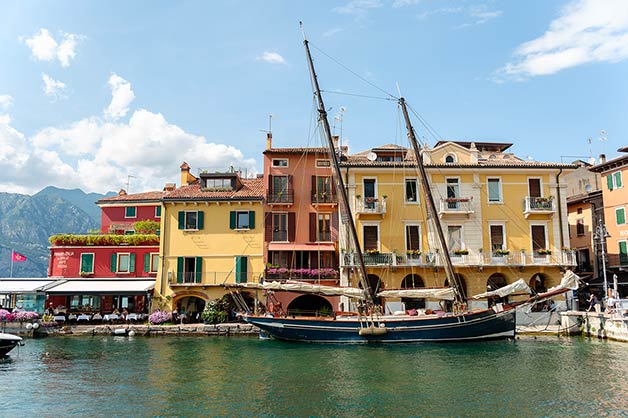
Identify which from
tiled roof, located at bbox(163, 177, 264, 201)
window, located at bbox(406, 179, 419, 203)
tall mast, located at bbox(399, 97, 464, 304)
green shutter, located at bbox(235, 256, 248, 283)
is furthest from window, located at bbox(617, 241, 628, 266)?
green shutter, located at bbox(235, 256, 248, 283)

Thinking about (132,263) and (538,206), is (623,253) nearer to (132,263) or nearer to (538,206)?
(538,206)

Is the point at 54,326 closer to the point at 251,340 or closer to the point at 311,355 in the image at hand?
the point at 251,340

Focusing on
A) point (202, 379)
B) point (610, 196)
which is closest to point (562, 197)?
point (610, 196)

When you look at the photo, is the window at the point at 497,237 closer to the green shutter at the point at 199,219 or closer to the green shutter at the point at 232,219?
the green shutter at the point at 232,219

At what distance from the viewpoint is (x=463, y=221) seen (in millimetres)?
39281

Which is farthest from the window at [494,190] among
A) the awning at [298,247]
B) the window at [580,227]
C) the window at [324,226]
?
the window at [580,227]

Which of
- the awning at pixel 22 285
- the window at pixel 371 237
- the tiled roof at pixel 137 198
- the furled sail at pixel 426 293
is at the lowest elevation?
the furled sail at pixel 426 293

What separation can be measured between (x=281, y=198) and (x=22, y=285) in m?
21.2

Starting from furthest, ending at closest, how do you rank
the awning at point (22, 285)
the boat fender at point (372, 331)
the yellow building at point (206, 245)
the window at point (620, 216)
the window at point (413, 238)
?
the window at point (620, 216) < the yellow building at point (206, 245) < the window at point (413, 238) < the awning at point (22, 285) < the boat fender at point (372, 331)

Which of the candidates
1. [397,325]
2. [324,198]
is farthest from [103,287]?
[397,325]

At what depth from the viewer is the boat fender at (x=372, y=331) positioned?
30.1 metres

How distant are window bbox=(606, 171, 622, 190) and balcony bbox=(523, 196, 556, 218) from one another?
6.77 metres

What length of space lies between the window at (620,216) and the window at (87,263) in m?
43.2

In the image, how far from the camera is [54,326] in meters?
36.3
